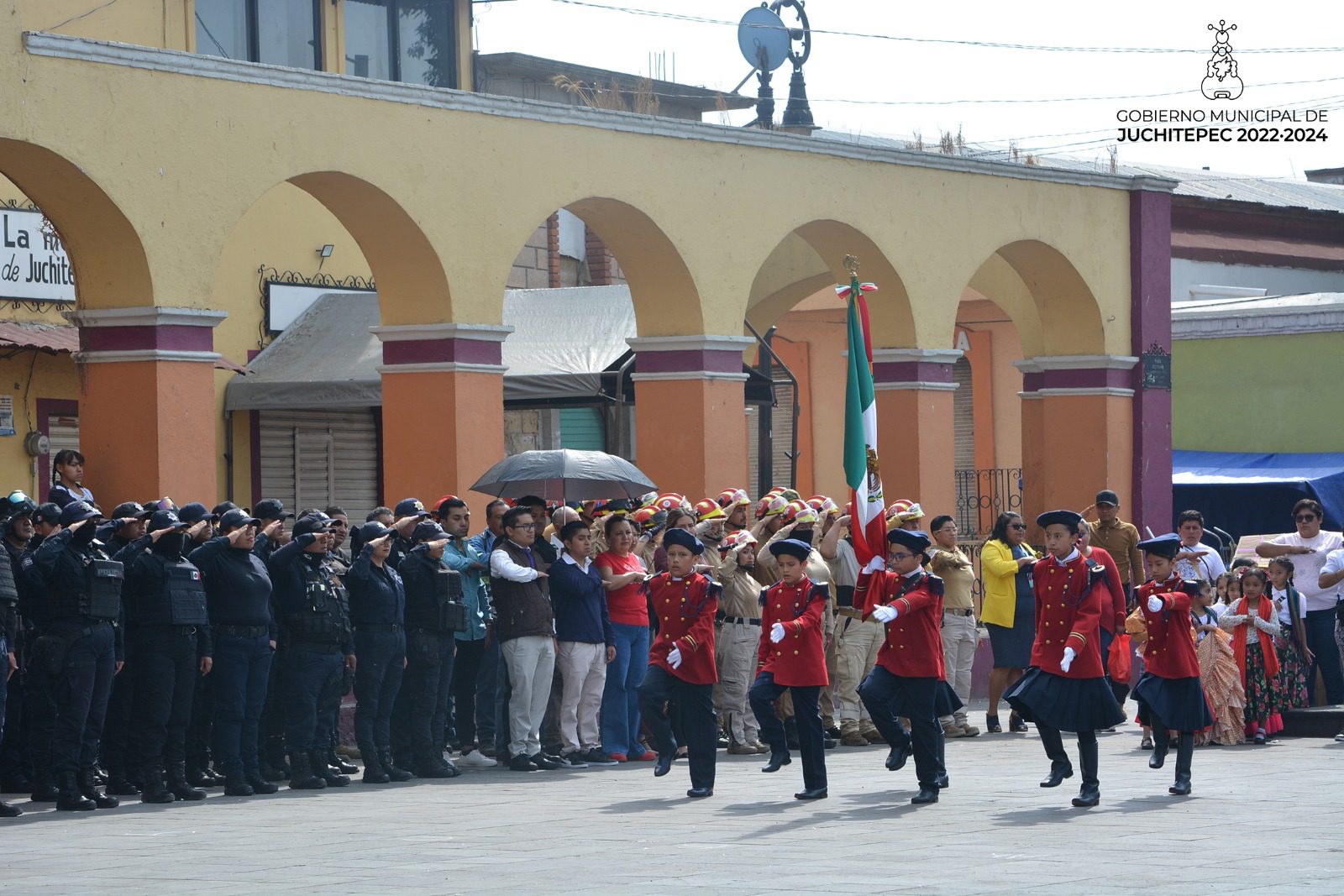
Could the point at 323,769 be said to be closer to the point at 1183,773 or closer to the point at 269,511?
the point at 269,511

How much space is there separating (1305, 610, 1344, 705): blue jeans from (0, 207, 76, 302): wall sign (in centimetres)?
1036

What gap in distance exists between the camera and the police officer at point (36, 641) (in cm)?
1072

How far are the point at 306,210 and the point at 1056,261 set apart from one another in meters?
7.33

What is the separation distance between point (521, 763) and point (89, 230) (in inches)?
175

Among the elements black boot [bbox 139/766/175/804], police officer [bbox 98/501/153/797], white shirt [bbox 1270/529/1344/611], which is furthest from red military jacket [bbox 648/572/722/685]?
white shirt [bbox 1270/529/1344/611]

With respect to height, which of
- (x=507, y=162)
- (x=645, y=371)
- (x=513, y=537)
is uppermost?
(x=507, y=162)

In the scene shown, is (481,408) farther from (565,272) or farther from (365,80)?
(565,272)

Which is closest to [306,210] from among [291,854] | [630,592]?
[630,592]

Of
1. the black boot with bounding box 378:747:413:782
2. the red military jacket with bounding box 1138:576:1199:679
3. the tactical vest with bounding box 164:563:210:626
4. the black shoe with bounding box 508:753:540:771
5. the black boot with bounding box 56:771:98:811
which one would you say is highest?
the tactical vest with bounding box 164:563:210:626

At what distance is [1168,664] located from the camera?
36.6 feet

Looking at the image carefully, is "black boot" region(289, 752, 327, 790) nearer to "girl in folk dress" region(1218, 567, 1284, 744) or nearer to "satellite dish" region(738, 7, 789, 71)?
"girl in folk dress" region(1218, 567, 1284, 744)

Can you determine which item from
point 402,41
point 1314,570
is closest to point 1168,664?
point 1314,570

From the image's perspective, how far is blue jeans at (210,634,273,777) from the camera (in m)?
11.1

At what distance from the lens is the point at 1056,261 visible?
20406 millimetres
